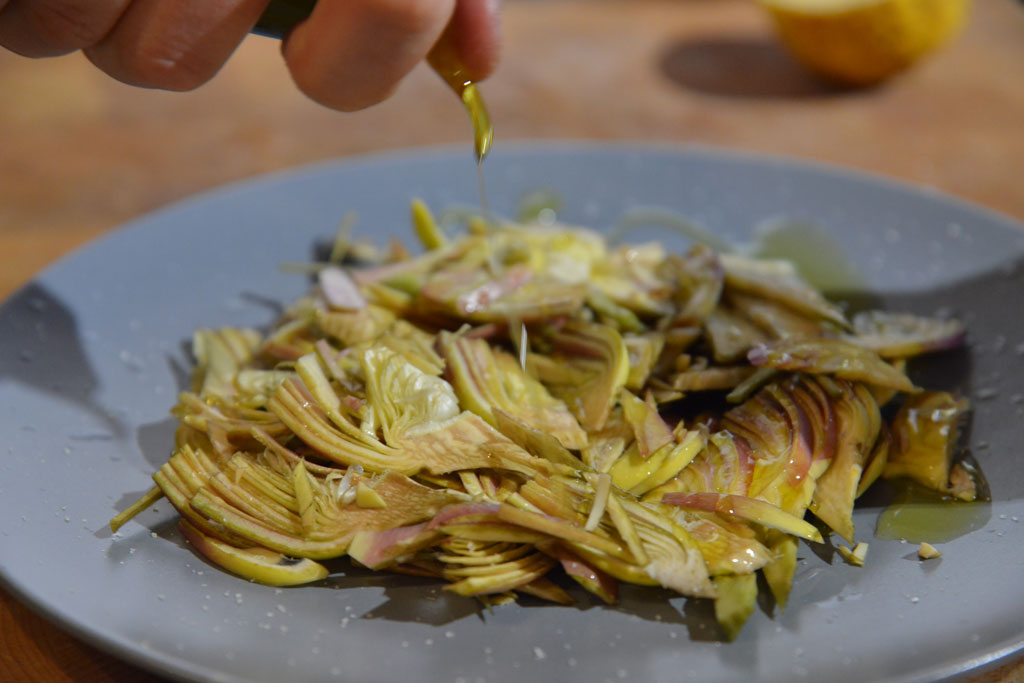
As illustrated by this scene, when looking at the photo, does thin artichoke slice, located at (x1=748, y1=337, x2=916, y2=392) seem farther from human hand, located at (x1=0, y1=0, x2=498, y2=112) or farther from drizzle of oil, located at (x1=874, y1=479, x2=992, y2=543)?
human hand, located at (x1=0, y1=0, x2=498, y2=112)

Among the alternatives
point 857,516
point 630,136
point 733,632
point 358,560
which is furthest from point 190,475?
point 630,136

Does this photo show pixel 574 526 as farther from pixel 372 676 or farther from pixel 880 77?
pixel 880 77

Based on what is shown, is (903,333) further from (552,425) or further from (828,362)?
(552,425)

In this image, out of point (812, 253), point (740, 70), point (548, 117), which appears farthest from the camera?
point (740, 70)

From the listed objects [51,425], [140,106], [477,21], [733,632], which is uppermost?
[477,21]

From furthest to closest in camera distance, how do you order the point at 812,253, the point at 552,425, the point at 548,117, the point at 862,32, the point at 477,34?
1. the point at 548,117
2. the point at 862,32
3. the point at 812,253
4. the point at 552,425
5. the point at 477,34

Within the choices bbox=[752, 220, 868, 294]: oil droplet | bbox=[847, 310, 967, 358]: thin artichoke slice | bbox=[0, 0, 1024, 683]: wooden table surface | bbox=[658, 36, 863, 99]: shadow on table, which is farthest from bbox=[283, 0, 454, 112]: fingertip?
bbox=[658, 36, 863, 99]: shadow on table

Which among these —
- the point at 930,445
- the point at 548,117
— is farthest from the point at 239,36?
the point at 548,117
